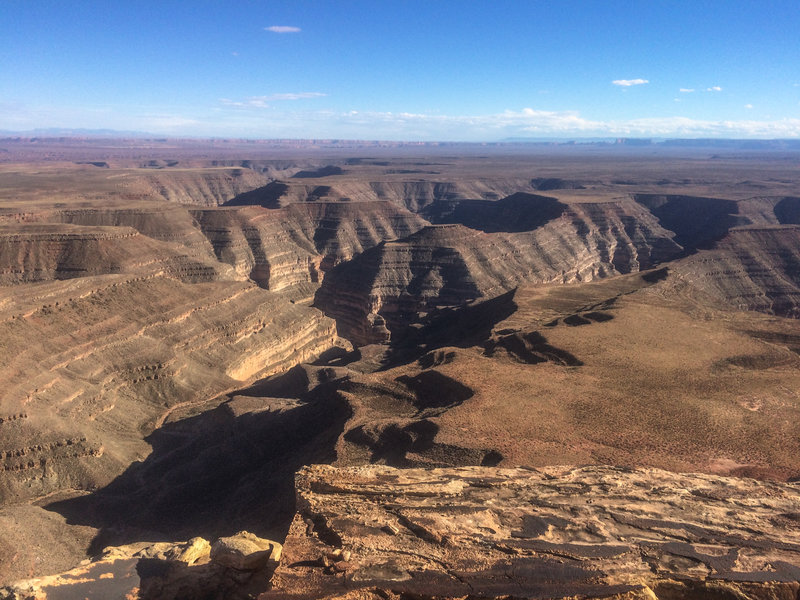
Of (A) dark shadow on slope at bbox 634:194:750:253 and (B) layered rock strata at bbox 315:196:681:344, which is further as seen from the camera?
(A) dark shadow on slope at bbox 634:194:750:253

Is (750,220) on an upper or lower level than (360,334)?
upper

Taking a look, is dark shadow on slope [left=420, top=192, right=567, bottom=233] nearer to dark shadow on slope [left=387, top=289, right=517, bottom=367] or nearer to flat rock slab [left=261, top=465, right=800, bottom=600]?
dark shadow on slope [left=387, top=289, right=517, bottom=367]

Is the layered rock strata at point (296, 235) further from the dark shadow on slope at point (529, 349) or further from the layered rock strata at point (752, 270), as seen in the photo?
the layered rock strata at point (752, 270)

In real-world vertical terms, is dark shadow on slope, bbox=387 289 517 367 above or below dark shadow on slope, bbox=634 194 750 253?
below

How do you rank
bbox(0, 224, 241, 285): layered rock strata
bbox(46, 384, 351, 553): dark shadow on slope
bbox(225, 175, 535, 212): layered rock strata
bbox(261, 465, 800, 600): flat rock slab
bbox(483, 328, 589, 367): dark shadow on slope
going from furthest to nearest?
bbox(225, 175, 535, 212): layered rock strata → bbox(0, 224, 241, 285): layered rock strata → bbox(483, 328, 589, 367): dark shadow on slope → bbox(46, 384, 351, 553): dark shadow on slope → bbox(261, 465, 800, 600): flat rock slab

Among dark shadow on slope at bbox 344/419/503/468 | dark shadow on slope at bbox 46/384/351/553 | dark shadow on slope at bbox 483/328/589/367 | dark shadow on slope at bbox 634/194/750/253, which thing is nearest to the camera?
dark shadow on slope at bbox 344/419/503/468

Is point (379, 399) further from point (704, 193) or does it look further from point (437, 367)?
point (704, 193)

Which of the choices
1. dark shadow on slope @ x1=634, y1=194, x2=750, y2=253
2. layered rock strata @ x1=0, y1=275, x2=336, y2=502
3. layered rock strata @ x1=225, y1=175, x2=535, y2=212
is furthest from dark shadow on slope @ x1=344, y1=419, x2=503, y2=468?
layered rock strata @ x1=225, y1=175, x2=535, y2=212

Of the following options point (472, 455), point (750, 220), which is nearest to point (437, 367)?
point (472, 455)
